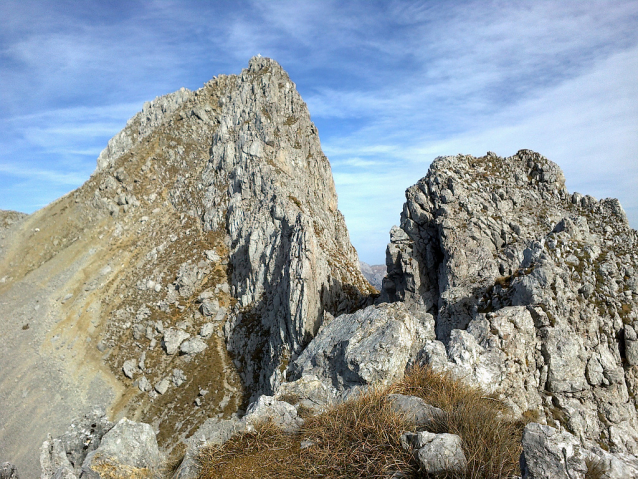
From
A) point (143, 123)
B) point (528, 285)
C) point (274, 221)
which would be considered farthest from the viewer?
point (143, 123)

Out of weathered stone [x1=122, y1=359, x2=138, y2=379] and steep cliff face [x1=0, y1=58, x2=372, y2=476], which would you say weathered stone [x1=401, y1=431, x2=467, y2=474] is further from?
weathered stone [x1=122, y1=359, x2=138, y2=379]

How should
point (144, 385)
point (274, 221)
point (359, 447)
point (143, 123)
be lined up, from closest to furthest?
point (359, 447) < point (144, 385) < point (274, 221) < point (143, 123)

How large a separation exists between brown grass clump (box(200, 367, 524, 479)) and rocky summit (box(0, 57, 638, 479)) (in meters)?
0.19

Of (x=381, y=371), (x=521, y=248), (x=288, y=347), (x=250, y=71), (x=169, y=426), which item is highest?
(x=250, y=71)

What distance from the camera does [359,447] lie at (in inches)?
229

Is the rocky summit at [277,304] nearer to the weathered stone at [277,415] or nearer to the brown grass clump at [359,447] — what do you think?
the weathered stone at [277,415]

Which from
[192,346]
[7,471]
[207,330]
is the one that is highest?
[7,471]

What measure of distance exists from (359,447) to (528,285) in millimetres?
16984

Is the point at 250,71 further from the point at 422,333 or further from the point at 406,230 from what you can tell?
the point at 422,333

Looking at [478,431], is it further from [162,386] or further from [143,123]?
[143,123]

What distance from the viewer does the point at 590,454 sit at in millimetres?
5223

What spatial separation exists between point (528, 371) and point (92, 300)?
53.2 meters

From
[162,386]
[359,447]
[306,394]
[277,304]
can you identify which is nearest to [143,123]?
[162,386]

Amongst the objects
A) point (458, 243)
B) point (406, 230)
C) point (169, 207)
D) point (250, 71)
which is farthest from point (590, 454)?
point (250, 71)
